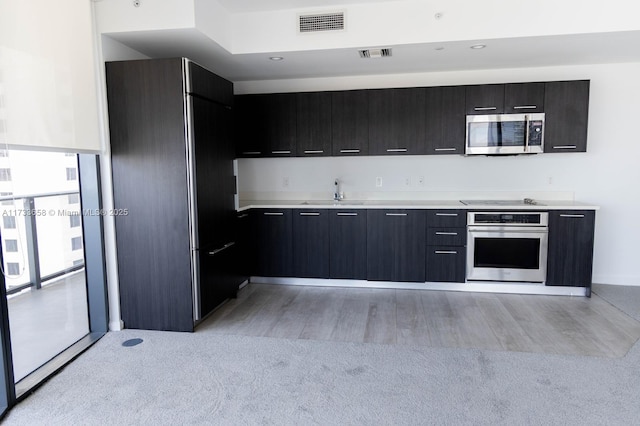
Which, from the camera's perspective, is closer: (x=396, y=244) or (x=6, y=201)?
(x=6, y=201)

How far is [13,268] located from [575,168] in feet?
17.1

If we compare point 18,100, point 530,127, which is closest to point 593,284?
point 530,127

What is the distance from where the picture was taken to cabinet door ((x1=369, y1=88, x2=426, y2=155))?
4496 millimetres

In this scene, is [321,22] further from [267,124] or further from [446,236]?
[446,236]

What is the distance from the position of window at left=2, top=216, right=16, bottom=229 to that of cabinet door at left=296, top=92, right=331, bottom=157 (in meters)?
2.87

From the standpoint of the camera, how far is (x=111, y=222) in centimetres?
341

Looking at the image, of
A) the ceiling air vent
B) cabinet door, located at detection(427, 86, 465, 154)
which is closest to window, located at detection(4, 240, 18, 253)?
the ceiling air vent

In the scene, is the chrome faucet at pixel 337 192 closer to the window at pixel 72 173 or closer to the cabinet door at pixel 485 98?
the cabinet door at pixel 485 98

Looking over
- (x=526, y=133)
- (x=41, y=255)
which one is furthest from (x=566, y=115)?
(x=41, y=255)

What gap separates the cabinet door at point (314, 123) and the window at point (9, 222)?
9.41ft

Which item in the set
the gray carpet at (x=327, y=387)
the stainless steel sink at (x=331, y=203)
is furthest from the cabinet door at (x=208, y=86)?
the gray carpet at (x=327, y=387)

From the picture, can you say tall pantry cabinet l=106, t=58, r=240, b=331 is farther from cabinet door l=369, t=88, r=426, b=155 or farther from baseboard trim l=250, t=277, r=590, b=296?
cabinet door l=369, t=88, r=426, b=155

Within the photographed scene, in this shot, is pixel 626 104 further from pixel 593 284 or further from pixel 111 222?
pixel 111 222

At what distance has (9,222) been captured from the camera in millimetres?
2455
